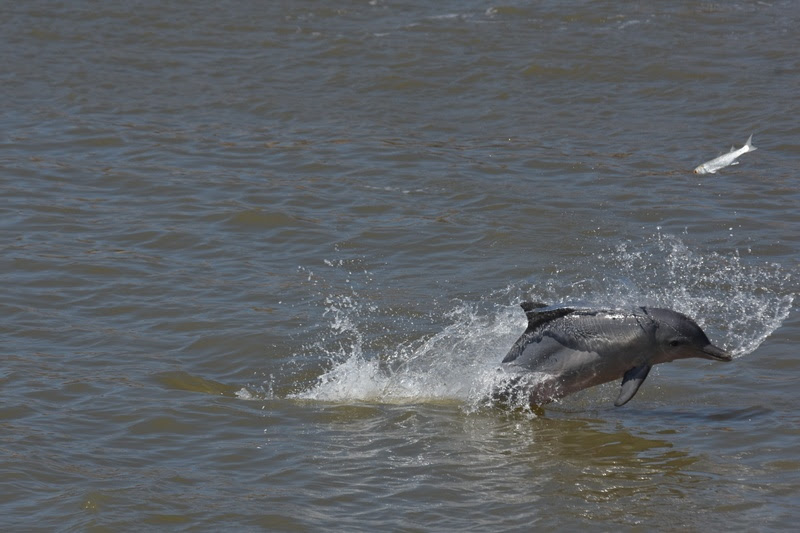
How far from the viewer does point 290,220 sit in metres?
13.3

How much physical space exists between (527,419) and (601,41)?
433 inches

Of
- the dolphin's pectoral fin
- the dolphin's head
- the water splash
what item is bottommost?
the water splash

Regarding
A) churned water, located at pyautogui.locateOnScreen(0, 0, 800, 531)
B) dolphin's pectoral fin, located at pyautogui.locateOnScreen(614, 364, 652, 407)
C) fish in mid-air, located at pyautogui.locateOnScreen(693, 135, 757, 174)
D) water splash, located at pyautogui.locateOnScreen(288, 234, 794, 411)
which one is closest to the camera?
churned water, located at pyautogui.locateOnScreen(0, 0, 800, 531)

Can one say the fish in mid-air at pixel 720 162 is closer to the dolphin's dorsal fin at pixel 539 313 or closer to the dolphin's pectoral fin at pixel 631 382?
the dolphin's dorsal fin at pixel 539 313

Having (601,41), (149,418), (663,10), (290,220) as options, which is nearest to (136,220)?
(290,220)

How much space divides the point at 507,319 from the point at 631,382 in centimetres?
205

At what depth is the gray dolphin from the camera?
866cm

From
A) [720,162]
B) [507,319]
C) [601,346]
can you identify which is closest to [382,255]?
[507,319]

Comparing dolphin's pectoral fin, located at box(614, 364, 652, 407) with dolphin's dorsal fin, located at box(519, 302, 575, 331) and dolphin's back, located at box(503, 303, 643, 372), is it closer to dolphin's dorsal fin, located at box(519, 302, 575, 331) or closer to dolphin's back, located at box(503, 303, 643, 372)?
dolphin's back, located at box(503, 303, 643, 372)

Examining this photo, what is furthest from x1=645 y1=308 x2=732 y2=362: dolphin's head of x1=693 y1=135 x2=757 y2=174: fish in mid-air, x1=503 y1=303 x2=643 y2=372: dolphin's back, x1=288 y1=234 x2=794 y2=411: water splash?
x1=693 y1=135 x2=757 y2=174: fish in mid-air

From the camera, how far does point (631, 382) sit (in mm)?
8570

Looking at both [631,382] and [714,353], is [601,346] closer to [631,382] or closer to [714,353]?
[631,382]

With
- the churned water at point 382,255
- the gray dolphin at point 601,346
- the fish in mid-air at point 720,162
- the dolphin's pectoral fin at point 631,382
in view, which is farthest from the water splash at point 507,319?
the fish in mid-air at point 720,162

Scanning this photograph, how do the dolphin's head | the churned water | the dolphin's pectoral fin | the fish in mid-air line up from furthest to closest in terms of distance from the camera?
1. the fish in mid-air
2. the dolphin's head
3. the dolphin's pectoral fin
4. the churned water
